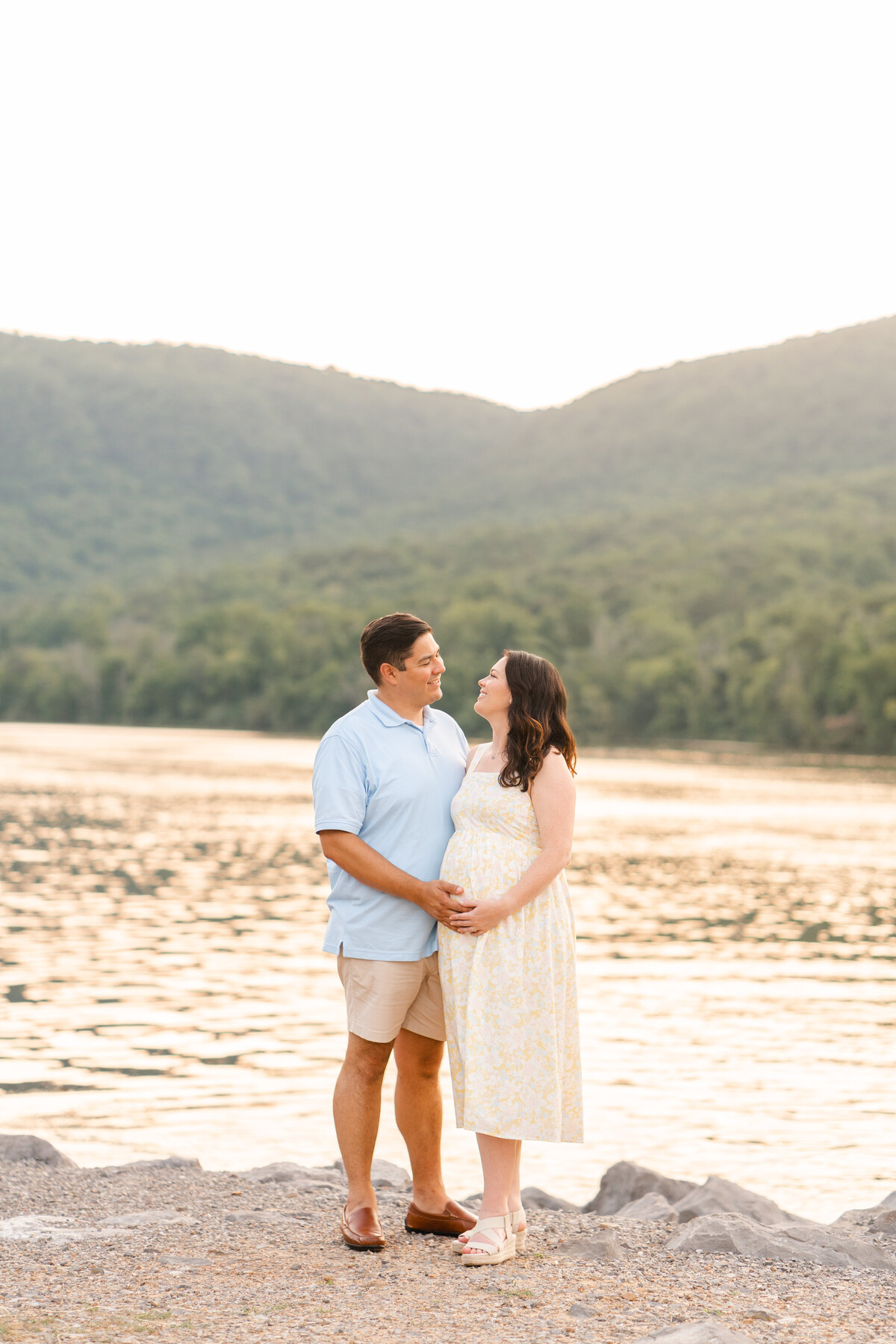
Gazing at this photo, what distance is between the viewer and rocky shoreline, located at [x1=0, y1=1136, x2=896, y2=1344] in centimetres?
499

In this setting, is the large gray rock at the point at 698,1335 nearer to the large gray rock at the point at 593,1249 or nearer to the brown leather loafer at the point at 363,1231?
the large gray rock at the point at 593,1249

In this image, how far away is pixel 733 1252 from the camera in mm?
6160

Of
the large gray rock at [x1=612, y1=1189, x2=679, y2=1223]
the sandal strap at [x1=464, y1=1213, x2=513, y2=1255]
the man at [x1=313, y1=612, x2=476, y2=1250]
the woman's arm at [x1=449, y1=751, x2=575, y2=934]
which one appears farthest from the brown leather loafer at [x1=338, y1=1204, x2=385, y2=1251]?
the large gray rock at [x1=612, y1=1189, x2=679, y2=1223]

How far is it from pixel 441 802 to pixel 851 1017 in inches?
413

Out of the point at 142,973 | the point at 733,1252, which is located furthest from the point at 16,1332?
the point at 142,973

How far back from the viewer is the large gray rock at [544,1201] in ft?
26.4

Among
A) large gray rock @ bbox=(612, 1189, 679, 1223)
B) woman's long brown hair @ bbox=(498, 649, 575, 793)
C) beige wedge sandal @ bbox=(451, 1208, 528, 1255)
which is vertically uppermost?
woman's long brown hair @ bbox=(498, 649, 575, 793)

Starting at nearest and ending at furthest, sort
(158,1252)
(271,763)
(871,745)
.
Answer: (158,1252) < (271,763) < (871,745)

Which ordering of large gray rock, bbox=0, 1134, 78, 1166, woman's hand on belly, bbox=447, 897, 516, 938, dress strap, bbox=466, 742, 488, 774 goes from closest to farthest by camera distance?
woman's hand on belly, bbox=447, 897, 516, 938
dress strap, bbox=466, 742, 488, 774
large gray rock, bbox=0, 1134, 78, 1166

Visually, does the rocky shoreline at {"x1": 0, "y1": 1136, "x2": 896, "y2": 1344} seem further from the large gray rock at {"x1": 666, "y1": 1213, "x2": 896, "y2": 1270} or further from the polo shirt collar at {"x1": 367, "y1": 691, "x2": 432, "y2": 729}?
the polo shirt collar at {"x1": 367, "y1": 691, "x2": 432, "y2": 729}

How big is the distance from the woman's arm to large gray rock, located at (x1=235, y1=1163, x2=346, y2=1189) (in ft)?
8.61

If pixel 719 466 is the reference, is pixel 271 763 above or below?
below

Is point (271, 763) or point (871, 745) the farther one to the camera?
point (871, 745)

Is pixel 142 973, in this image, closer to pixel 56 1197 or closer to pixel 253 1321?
pixel 56 1197
